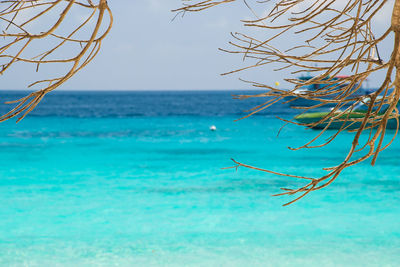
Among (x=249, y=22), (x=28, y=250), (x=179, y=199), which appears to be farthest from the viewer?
(x=179, y=199)

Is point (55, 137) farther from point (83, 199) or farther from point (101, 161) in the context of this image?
point (83, 199)

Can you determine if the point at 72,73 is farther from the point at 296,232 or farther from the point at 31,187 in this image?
the point at 31,187

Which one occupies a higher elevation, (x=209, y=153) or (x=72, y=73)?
(x=72, y=73)

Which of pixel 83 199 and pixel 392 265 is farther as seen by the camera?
pixel 83 199

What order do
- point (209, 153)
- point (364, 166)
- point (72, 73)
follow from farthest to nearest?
point (209, 153), point (364, 166), point (72, 73)

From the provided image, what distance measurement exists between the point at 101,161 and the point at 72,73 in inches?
519

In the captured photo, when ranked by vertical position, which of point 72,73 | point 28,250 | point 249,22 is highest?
point 249,22

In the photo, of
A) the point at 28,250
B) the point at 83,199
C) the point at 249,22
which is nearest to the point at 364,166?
the point at 83,199

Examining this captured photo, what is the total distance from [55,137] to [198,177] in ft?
39.6

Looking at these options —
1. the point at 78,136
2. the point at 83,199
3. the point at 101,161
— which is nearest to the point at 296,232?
the point at 83,199

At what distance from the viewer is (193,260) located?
6.21m

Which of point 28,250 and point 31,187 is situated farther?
point 31,187

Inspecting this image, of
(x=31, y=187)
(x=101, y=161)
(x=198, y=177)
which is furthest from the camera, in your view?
(x=101, y=161)

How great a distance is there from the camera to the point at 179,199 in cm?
919
